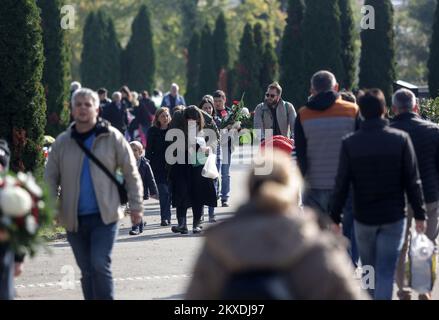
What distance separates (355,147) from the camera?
9.27 meters

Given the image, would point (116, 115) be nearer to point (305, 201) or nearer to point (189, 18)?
point (305, 201)

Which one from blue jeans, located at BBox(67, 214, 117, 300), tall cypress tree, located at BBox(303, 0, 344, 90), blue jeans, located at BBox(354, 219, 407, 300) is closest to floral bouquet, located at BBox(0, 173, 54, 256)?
blue jeans, located at BBox(67, 214, 117, 300)

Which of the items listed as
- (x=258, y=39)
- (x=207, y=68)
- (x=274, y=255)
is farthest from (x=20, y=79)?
(x=207, y=68)

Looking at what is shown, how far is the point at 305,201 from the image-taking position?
36.3 ft

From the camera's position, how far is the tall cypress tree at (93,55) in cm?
5253

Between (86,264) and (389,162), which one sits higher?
(389,162)

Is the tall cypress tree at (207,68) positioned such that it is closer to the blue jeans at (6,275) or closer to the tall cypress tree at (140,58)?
the tall cypress tree at (140,58)

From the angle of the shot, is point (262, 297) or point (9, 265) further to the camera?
point (9, 265)

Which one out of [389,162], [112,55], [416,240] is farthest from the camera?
[112,55]

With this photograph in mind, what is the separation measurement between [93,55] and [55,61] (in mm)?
27517

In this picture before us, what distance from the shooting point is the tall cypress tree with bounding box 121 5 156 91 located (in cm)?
5291

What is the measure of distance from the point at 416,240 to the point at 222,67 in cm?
4490

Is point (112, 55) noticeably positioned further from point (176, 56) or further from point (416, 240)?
point (416, 240)
